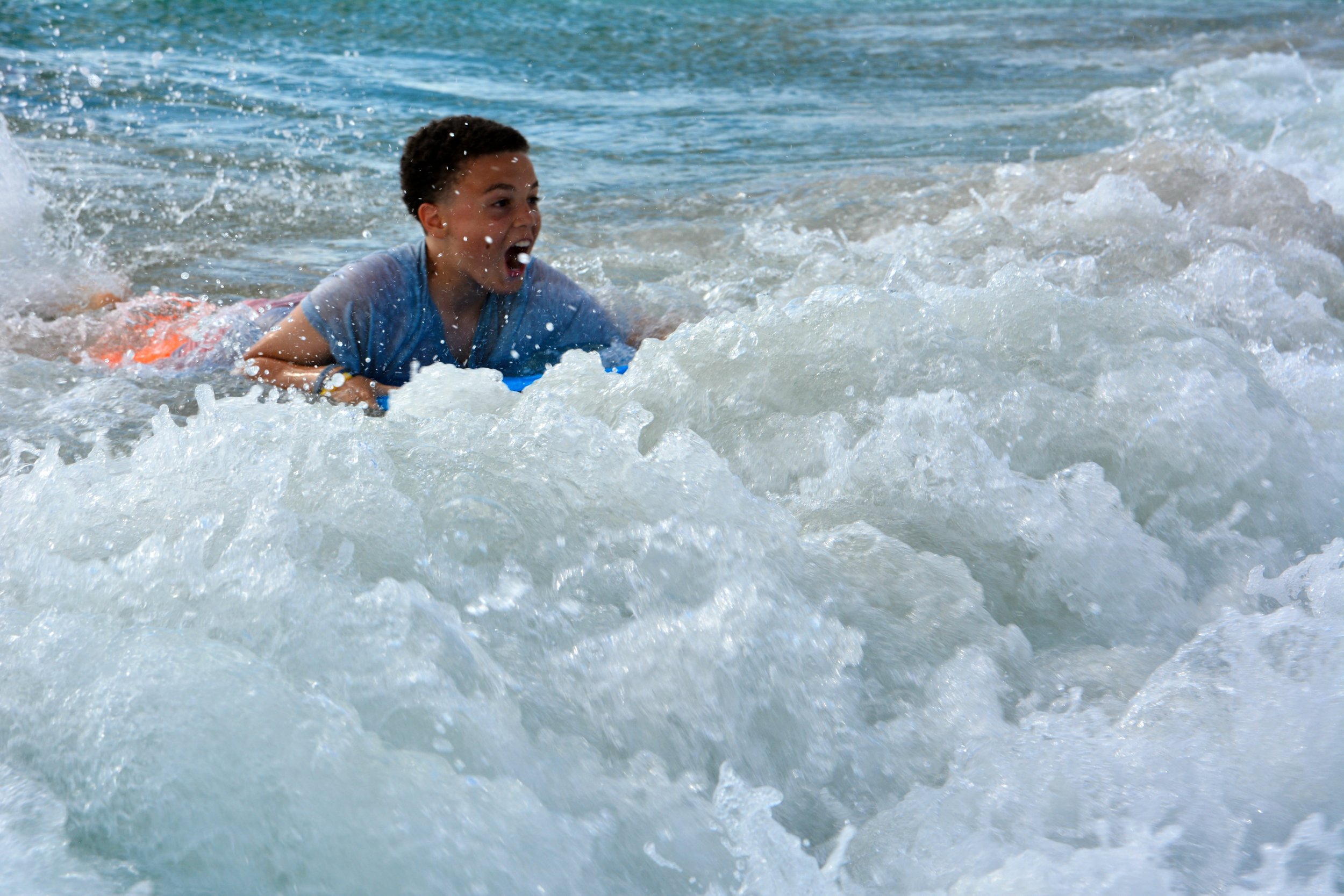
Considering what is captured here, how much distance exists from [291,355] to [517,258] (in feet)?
2.27

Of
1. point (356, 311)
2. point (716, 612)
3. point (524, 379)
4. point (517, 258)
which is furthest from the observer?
point (517, 258)

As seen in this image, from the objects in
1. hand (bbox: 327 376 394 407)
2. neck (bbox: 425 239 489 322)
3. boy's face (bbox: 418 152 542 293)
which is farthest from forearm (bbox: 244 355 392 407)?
boy's face (bbox: 418 152 542 293)

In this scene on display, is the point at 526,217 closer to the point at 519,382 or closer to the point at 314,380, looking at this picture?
the point at 519,382

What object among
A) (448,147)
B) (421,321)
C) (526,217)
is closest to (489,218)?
(526,217)

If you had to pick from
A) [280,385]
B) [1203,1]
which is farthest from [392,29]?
Answer: [1203,1]

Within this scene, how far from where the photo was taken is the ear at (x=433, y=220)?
356cm

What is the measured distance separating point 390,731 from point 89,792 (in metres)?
0.39

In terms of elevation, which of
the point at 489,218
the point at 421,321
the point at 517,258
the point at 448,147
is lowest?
the point at 421,321

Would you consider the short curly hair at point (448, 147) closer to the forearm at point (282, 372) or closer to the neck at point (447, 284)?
the neck at point (447, 284)

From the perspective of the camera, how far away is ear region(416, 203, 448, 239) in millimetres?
3557

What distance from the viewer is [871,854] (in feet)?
5.62

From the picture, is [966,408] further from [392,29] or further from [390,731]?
[392,29]

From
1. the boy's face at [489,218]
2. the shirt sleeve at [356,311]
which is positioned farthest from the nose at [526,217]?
the shirt sleeve at [356,311]

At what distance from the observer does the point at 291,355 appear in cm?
344
